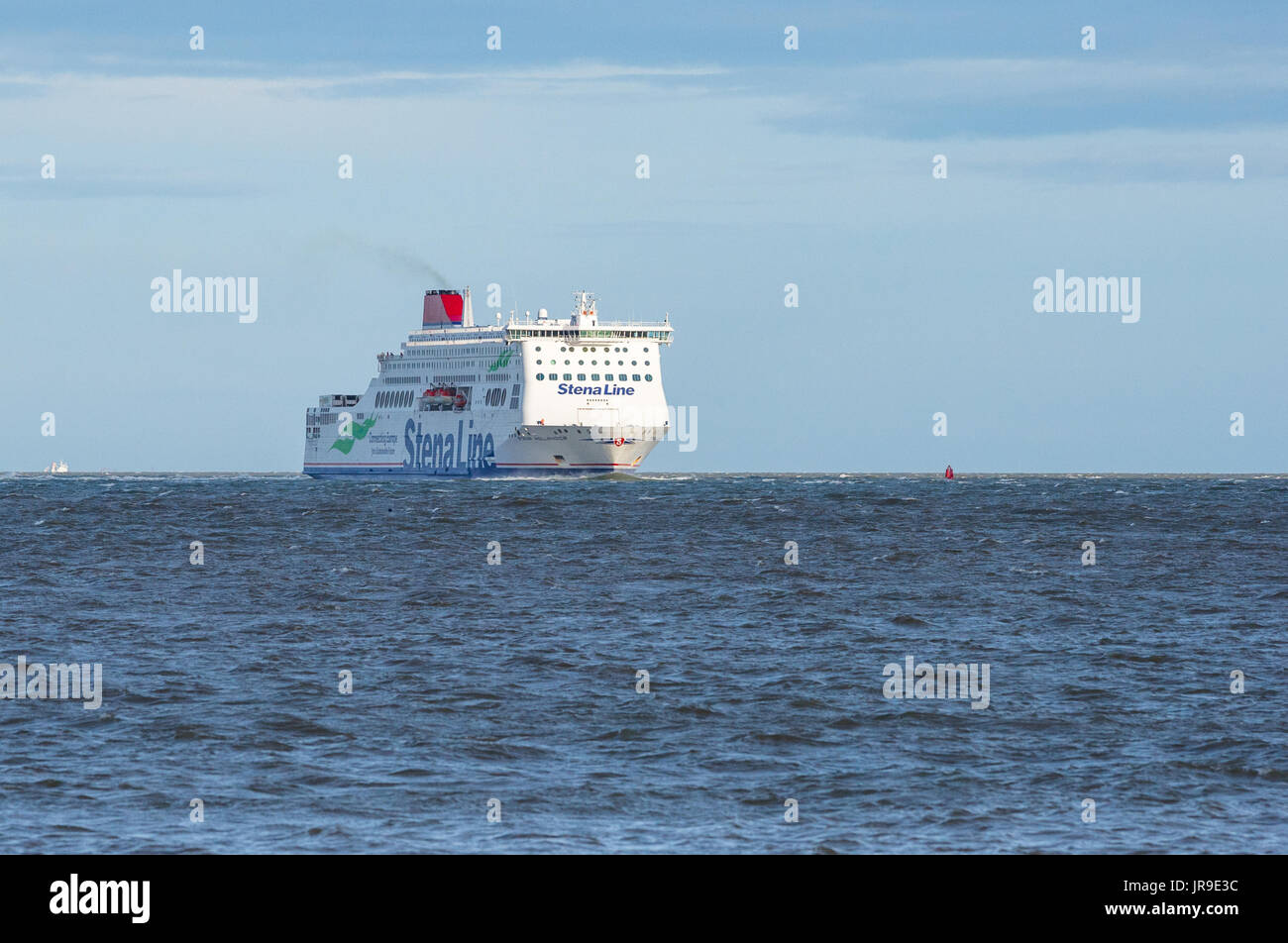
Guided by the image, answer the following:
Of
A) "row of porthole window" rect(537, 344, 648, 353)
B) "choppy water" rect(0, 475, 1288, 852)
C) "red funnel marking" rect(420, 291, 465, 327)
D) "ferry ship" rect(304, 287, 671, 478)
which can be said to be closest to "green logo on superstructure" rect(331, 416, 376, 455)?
"ferry ship" rect(304, 287, 671, 478)

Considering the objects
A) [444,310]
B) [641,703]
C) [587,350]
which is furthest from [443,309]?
[641,703]

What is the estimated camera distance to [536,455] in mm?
117062

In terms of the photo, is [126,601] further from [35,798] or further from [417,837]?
[417,837]

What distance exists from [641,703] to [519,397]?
96805 millimetres

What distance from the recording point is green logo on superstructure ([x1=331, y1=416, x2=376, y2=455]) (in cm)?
14062

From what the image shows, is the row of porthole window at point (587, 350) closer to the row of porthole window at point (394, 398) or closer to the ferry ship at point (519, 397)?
the ferry ship at point (519, 397)

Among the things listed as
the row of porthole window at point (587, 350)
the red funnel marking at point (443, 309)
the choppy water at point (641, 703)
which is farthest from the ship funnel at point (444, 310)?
the choppy water at point (641, 703)

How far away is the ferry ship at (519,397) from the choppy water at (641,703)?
216ft

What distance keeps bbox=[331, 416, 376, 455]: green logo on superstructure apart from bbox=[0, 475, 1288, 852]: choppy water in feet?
295

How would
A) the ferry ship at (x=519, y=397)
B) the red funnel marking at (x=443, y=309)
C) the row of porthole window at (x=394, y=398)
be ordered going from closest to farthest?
the ferry ship at (x=519, y=397)
the row of porthole window at (x=394, y=398)
the red funnel marking at (x=443, y=309)

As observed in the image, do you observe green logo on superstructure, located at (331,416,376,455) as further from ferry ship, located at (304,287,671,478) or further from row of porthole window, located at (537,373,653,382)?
row of porthole window, located at (537,373,653,382)

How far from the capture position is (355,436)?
14238 cm

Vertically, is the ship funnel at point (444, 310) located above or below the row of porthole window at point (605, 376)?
above

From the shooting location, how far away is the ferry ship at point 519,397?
384 feet
